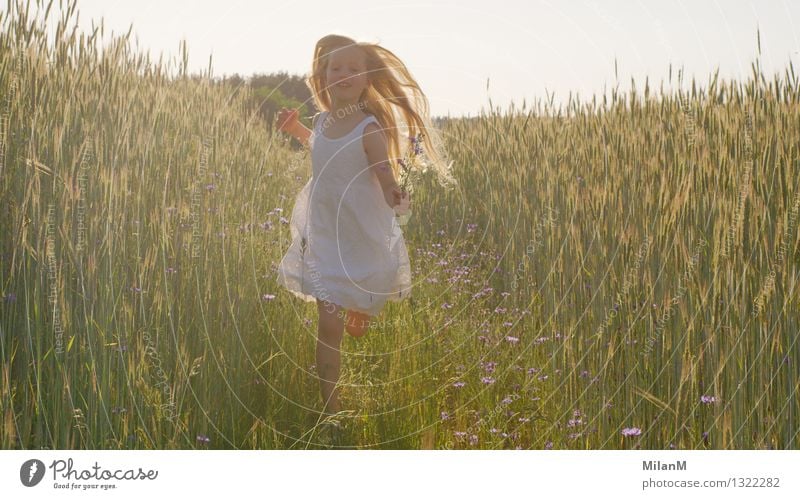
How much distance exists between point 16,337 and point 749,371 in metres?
2.41

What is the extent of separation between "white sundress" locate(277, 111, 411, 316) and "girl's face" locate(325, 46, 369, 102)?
138 mm

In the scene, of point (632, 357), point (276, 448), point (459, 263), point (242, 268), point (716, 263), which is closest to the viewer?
point (716, 263)

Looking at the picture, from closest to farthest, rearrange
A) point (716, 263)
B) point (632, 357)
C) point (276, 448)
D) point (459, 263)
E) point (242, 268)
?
point (716, 263) < point (632, 357) < point (276, 448) < point (242, 268) < point (459, 263)

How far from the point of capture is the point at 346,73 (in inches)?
118

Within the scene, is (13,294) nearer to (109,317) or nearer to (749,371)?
(109,317)

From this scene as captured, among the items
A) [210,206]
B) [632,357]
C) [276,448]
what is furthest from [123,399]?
[632,357]

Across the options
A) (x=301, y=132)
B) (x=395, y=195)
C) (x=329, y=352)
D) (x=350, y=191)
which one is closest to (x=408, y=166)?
(x=395, y=195)

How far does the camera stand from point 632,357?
2545mm

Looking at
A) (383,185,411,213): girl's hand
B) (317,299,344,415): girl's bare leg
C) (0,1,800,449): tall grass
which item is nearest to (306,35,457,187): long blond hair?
(383,185,411,213): girl's hand

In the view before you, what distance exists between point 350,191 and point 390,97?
0.44 meters

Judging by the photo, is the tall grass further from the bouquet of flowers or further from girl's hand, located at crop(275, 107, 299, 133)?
the bouquet of flowers

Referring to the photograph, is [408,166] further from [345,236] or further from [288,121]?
[288,121]

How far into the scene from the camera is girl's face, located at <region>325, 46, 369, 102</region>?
9.75 ft
